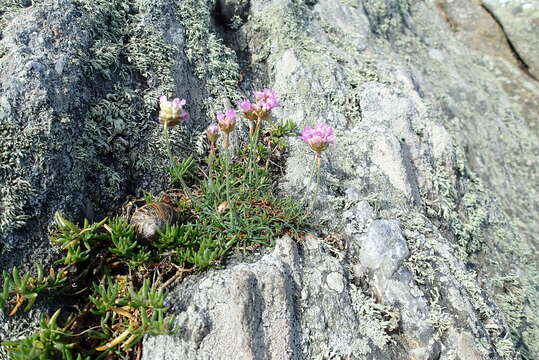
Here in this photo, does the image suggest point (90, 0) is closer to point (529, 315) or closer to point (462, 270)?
point (462, 270)

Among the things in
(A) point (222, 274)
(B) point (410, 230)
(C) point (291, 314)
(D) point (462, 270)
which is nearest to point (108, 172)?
(A) point (222, 274)

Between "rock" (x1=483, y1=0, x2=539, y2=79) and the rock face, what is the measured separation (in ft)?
8.13

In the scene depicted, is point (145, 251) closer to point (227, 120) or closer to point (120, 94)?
point (227, 120)

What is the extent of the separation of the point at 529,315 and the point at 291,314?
3.02 m

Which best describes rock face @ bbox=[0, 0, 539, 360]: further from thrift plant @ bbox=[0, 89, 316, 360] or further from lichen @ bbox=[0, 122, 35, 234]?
thrift plant @ bbox=[0, 89, 316, 360]

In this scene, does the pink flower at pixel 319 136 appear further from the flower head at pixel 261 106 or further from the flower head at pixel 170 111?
the flower head at pixel 170 111

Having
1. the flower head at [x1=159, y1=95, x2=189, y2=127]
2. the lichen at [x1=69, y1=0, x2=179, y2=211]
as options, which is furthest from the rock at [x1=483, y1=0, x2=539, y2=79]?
the flower head at [x1=159, y1=95, x2=189, y2=127]

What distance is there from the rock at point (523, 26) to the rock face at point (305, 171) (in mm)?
2478

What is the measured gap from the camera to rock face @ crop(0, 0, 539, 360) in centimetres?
278

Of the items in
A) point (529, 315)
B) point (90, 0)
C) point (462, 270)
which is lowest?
point (529, 315)

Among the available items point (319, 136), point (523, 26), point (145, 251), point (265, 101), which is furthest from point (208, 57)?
point (523, 26)

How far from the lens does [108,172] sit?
3322 mm

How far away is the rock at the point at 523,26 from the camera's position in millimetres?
7489

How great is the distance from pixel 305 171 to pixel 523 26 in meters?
6.42
